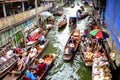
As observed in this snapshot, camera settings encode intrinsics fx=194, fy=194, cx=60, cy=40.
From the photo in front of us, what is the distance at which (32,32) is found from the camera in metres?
26.4

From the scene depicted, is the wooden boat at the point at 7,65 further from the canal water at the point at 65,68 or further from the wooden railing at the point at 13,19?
the wooden railing at the point at 13,19

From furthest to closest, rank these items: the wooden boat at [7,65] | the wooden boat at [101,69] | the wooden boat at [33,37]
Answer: the wooden boat at [33,37] < the wooden boat at [7,65] < the wooden boat at [101,69]

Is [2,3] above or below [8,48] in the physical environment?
above

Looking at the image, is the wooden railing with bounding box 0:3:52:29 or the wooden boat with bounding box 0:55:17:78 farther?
the wooden railing with bounding box 0:3:52:29

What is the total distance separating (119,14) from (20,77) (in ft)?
29.7

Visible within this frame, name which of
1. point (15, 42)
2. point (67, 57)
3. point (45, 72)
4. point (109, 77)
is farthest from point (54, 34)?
point (109, 77)

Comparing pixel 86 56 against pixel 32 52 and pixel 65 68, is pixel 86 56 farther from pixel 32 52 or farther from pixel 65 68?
pixel 32 52

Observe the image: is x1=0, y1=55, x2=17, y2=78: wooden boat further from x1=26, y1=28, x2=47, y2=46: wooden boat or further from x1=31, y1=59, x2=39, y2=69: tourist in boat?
x1=26, y1=28, x2=47, y2=46: wooden boat

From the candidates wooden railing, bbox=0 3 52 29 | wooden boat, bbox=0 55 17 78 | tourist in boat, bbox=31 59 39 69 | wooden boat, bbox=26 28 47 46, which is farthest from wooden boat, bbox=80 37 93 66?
wooden railing, bbox=0 3 52 29

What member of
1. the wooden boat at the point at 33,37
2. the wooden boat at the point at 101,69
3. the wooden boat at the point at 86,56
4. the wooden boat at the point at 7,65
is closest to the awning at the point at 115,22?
the wooden boat at the point at 101,69

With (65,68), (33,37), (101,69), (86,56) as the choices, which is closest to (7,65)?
(65,68)

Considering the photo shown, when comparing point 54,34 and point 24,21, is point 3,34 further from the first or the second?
point 54,34

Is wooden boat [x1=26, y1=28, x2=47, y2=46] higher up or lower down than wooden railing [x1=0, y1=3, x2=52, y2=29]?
lower down

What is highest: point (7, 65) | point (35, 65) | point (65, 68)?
point (35, 65)
